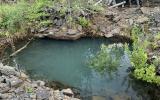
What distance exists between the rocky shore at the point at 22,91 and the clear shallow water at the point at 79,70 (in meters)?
1.94

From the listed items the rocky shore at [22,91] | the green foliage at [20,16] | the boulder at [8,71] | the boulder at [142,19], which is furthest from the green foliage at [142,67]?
the green foliage at [20,16]

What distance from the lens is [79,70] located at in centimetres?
2022

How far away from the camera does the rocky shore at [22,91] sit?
47.8 ft

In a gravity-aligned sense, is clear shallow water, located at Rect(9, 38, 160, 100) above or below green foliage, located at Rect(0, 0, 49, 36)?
below

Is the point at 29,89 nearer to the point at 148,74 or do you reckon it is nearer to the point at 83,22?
the point at 148,74

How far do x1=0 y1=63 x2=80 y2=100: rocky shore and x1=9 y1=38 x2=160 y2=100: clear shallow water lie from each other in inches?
76.3

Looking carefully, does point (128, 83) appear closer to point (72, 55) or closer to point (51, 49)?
point (72, 55)

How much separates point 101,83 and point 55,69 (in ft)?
11.6

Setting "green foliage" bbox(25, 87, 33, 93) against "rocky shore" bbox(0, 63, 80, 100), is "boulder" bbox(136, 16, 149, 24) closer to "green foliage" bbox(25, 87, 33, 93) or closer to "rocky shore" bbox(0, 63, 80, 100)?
"rocky shore" bbox(0, 63, 80, 100)

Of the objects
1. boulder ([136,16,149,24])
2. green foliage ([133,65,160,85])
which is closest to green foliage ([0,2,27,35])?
boulder ([136,16,149,24])

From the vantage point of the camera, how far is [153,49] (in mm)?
20438

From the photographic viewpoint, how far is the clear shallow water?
56.6 ft

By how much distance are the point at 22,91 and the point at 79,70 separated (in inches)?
230

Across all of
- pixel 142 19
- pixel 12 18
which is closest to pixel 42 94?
pixel 12 18
